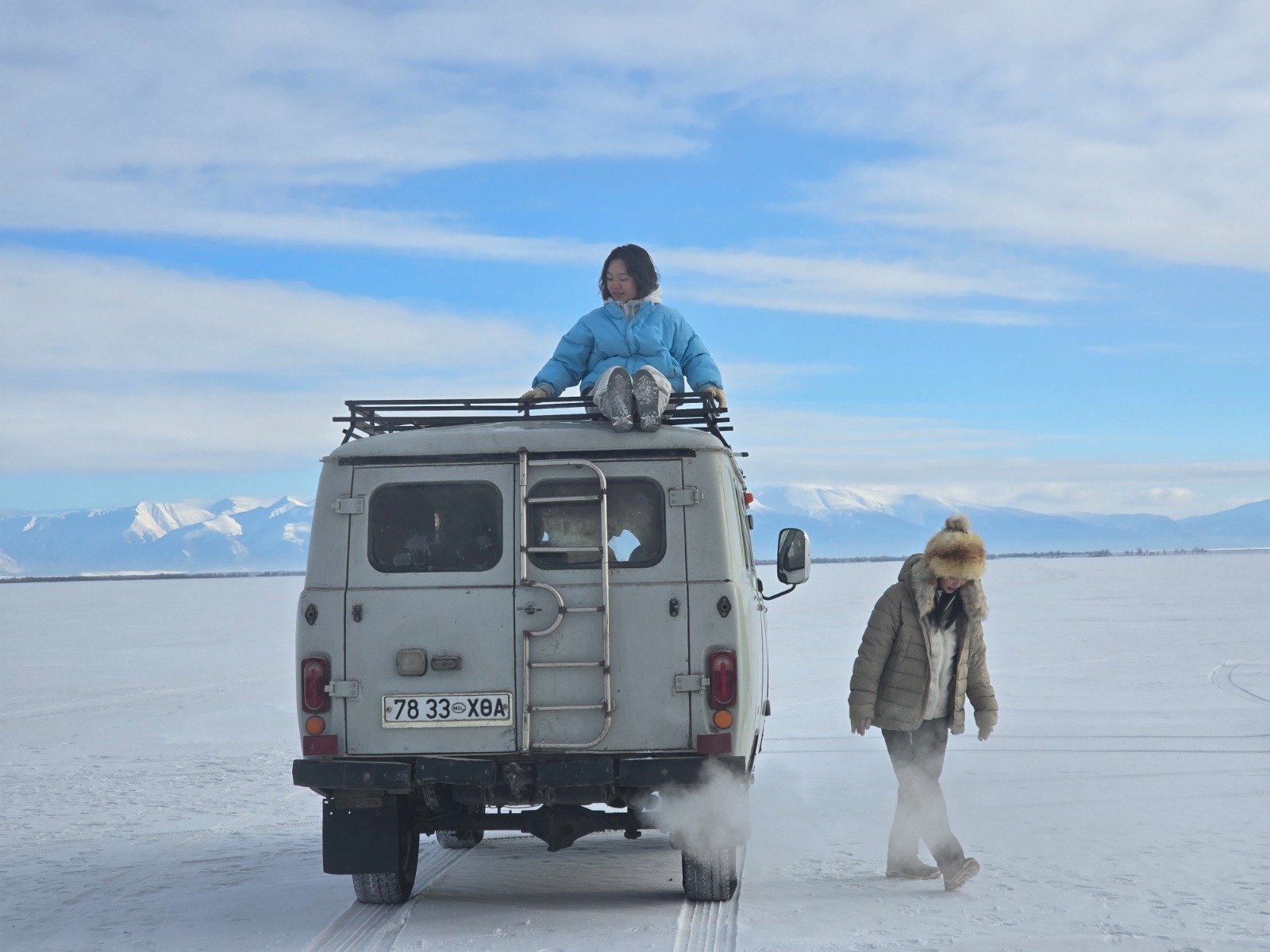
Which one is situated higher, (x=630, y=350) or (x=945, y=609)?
(x=630, y=350)

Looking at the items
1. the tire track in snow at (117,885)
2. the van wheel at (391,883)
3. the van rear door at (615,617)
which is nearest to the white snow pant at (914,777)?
the van rear door at (615,617)

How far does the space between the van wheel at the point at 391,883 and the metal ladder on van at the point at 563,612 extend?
3.32ft

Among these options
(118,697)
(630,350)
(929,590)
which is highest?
(630,350)

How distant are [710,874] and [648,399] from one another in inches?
87.2

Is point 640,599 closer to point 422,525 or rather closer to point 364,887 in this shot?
point 422,525

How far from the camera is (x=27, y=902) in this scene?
21.0ft

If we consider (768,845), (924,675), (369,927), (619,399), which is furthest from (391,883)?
(924,675)

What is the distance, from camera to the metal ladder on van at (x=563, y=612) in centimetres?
578

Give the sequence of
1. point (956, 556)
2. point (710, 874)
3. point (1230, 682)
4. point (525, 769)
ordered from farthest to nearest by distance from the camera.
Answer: point (1230, 682) < point (956, 556) < point (710, 874) < point (525, 769)

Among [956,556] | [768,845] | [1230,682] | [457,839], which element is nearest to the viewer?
[956,556]

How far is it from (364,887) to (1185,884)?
3.89m

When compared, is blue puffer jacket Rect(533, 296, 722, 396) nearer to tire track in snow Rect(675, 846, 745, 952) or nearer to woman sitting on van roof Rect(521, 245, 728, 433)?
woman sitting on van roof Rect(521, 245, 728, 433)

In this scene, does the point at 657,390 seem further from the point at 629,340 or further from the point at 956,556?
the point at 956,556

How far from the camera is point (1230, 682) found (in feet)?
49.9
